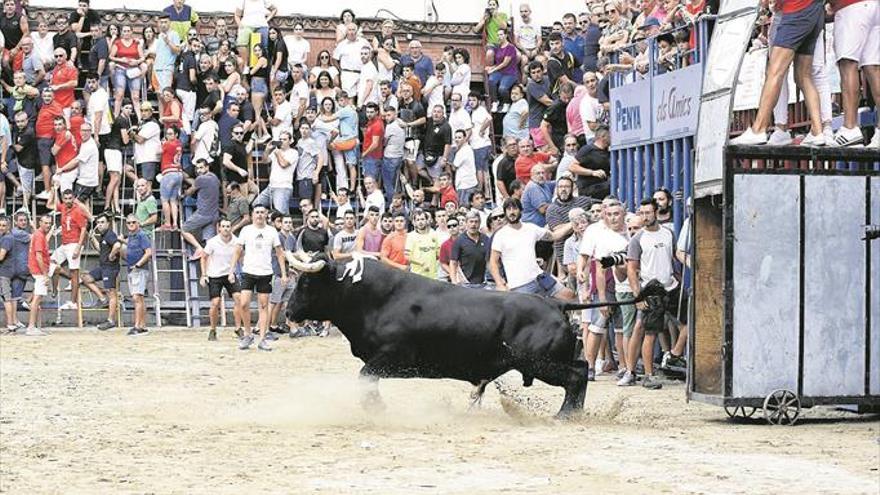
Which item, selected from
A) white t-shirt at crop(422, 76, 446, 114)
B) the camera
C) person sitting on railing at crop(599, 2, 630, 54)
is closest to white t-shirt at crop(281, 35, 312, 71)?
white t-shirt at crop(422, 76, 446, 114)

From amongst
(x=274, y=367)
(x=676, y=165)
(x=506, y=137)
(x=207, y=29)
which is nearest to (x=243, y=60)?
(x=207, y=29)

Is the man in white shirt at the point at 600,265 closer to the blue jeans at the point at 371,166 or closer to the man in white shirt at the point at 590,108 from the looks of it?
the man in white shirt at the point at 590,108

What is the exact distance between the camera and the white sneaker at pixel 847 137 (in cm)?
1335

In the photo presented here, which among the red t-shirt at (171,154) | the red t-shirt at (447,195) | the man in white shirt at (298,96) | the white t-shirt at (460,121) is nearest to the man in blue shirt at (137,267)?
the red t-shirt at (171,154)

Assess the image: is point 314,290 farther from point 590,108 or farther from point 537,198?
point 590,108

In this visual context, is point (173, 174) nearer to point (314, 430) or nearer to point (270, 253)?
point (270, 253)

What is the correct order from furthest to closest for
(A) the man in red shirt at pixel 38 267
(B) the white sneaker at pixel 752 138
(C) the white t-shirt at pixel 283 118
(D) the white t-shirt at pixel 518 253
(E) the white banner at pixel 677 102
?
(C) the white t-shirt at pixel 283 118, (A) the man in red shirt at pixel 38 267, (D) the white t-shirt at pixel 518 253, (E) the white banner at pixel 677 102, (B) the white sneaker at pixel 752 138

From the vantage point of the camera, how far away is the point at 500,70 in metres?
29.2

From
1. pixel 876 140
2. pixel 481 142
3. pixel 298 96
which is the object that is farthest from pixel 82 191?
pixel 876 140

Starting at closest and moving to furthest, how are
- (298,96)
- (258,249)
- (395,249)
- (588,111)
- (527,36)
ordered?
(258,249) < (588,111) < (395,249) < (298,96) < (527,36)

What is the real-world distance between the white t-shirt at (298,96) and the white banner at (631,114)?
29.8 ft

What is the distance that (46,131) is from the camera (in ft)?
88.7

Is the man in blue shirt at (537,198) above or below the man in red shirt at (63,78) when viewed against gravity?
below

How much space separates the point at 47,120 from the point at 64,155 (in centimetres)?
66
